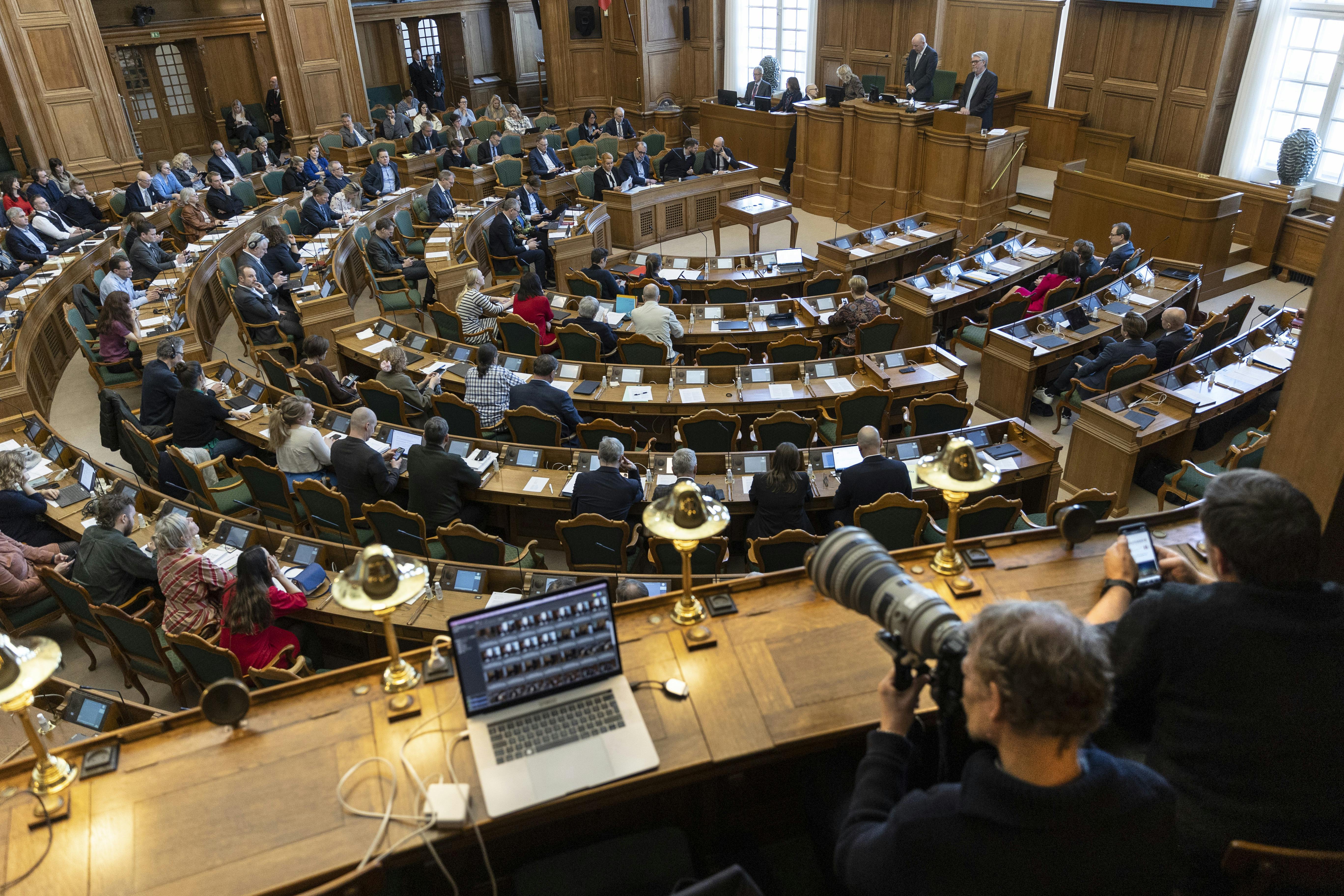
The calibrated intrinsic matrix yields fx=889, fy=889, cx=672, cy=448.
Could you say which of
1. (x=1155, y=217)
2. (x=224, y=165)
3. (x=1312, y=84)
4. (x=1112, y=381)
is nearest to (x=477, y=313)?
(x=1112, y=381)

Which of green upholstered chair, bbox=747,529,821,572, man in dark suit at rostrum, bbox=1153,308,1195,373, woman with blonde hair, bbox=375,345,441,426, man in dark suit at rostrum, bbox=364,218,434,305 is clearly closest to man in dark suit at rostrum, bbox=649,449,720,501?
green upholstered chair, bbox=747,529,821,572

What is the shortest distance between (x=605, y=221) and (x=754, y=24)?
284 inches

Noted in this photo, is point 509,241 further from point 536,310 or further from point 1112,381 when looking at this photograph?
point 1112,381

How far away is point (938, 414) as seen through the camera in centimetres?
684

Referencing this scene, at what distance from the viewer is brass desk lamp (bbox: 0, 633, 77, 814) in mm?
2459

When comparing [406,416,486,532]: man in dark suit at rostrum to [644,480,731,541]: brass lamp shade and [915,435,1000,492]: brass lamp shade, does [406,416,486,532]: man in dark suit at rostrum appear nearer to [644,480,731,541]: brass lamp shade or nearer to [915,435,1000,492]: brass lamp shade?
[644,480,731,541]: brass lamp shade

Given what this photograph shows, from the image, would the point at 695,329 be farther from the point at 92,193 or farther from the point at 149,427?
the point at 92,193

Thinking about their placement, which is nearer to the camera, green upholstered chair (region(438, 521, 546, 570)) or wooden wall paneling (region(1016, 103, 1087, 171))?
green upholstered chair (region(438, 521, 546, 570))

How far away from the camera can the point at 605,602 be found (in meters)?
2.80

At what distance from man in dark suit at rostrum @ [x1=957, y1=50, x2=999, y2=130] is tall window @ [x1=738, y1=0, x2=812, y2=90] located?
5.25 m

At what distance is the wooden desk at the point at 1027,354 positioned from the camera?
26.7 feet

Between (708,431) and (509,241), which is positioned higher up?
(509,241)

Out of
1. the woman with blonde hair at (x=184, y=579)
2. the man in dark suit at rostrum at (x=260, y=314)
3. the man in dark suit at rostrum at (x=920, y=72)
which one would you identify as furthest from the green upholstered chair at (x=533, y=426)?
the man in dark suit at rostrum at (x=920, y=72)

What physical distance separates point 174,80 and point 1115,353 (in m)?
18.2
